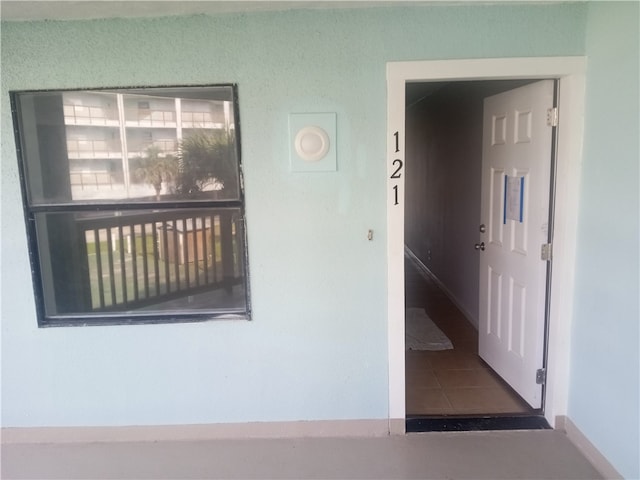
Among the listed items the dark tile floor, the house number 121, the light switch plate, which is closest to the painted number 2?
the house number 121

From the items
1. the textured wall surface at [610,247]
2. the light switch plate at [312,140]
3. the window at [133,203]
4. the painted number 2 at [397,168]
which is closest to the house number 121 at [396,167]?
Result: the painted number 2 at [397,168]

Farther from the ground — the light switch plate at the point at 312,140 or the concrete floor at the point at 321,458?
the light switch plate at the point at 312,140

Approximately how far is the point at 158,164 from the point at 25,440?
5.59ft

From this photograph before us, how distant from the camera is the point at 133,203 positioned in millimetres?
2406

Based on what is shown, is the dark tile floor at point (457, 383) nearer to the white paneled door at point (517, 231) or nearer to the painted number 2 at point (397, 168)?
the white paneled door at point (517, 231)

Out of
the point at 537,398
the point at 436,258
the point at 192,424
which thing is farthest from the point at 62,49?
the point at 436,258

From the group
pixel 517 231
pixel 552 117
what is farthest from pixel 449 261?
pixel 552 117

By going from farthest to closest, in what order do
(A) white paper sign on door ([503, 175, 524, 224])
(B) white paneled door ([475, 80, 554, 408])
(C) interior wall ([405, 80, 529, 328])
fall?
(C) interior wall ([405, 80, 529, 328])
(A) white paper sign on door ([503, 175, 524, 224])
(B) white paneled door ([475, 80, 554, 408])

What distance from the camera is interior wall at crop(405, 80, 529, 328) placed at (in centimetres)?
400

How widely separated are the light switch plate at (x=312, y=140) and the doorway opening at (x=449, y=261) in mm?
1146

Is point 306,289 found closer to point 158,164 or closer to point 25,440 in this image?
point 158,164

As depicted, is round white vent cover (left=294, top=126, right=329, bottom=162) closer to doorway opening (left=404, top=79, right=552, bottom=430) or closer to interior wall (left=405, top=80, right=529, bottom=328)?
doorway opening (left=404, top=79, right=552, bottom=430)

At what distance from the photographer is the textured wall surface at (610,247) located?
6.46 ft

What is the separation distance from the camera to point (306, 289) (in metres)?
2.48
